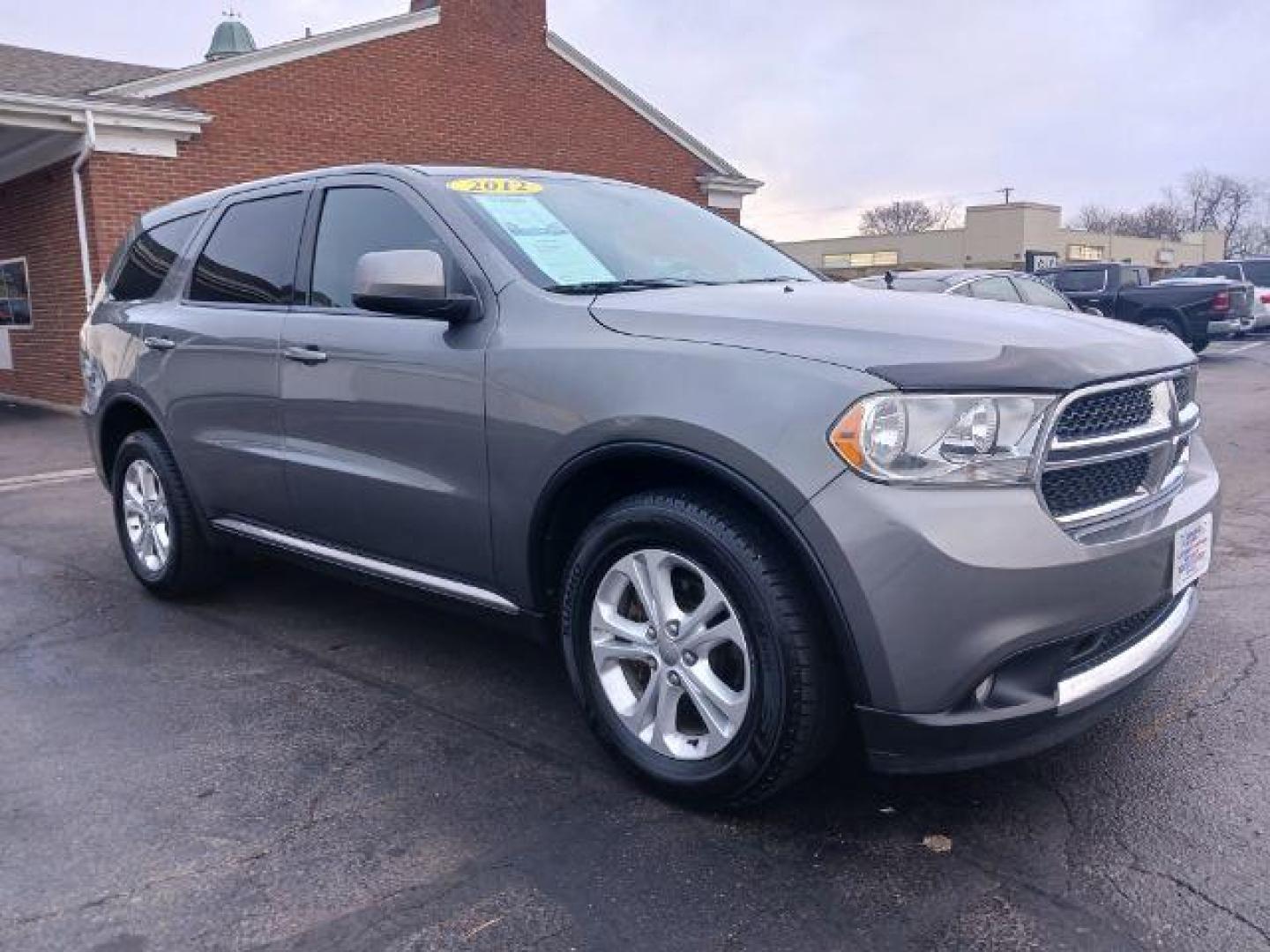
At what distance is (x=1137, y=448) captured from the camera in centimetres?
272

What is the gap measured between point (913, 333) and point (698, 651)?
0.96 meters

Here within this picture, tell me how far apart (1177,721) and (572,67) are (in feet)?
47.8

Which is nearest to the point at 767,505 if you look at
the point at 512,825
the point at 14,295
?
the point at 512,825

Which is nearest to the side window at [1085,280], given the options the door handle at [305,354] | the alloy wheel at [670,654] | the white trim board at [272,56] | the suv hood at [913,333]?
the white trim board at [272,56]

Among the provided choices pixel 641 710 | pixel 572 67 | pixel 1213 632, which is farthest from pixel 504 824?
pixel 572 67

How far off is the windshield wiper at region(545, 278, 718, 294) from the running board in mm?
954

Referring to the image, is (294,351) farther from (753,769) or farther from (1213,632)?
→ (1213,632)

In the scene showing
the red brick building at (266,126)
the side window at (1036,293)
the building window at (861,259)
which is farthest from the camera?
the building window at (861,259)

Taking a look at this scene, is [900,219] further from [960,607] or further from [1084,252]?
[960,607]

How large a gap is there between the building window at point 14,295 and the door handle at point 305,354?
12081 mm

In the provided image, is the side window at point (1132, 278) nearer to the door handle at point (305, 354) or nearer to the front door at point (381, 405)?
the front door at point (381, 405)

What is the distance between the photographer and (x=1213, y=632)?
411 centimetres

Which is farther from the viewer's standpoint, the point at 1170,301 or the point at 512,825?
the point at 1170,301

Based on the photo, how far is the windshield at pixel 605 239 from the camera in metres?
3.33
